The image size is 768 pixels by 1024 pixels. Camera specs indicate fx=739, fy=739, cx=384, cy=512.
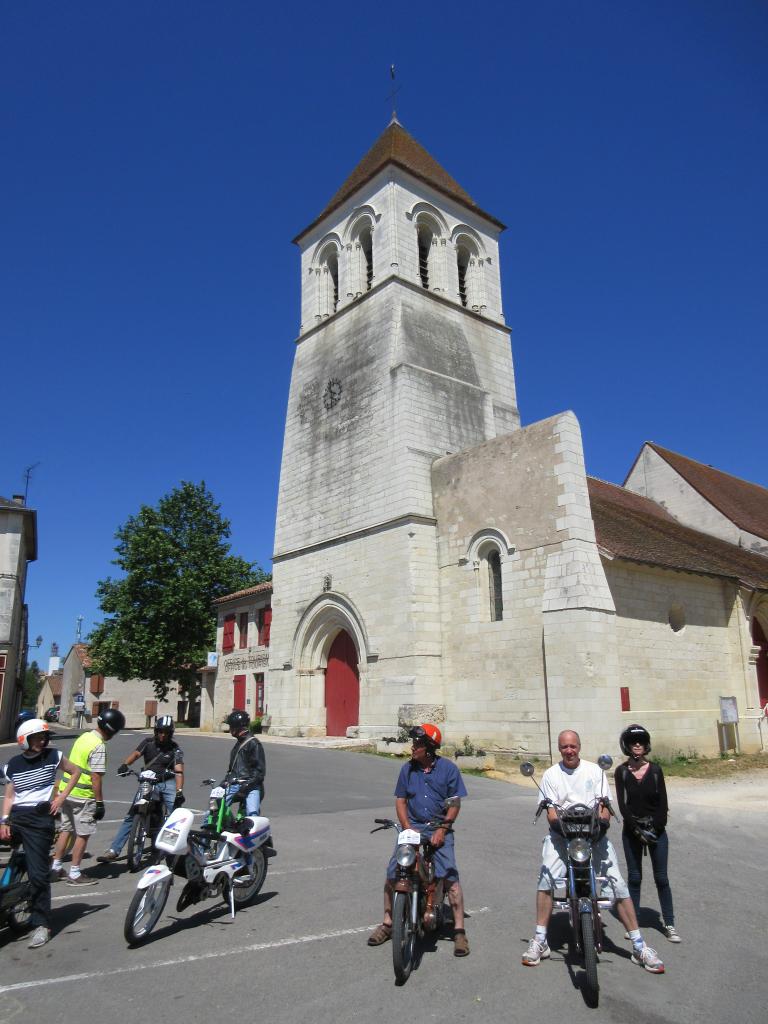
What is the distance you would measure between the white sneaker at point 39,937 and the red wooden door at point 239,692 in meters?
22.3

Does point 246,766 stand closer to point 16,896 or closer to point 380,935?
point 16,896

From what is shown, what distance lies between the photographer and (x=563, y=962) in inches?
182

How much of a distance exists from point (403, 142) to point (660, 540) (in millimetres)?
16499

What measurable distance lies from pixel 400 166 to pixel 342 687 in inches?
624

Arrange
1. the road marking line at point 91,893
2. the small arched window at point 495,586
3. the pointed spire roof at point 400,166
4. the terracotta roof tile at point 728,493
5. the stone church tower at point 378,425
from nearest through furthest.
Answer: the road marking line at point 91,893 → the small arched window at point 495,586 → the stone church tower at point 378,425 → the pointed spire roof at point 400,166 → the terracotta roof tile at point 728,493

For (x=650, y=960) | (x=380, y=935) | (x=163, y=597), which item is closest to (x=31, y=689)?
(x=163, y=597)

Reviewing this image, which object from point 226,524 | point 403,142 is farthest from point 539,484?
point 226,524

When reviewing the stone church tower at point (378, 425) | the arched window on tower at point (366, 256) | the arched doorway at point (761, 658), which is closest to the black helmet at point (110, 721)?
the stone church tower at point (378, 425)

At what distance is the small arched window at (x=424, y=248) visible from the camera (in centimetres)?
2353

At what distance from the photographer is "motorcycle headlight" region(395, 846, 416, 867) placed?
4.50 meters

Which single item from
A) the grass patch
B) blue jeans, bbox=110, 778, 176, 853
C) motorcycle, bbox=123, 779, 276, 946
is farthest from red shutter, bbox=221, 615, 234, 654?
motorcycle, bbox=123, 779, 276, 946

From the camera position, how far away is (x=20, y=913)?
5.14m

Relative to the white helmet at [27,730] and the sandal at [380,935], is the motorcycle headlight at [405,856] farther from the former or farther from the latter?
the white helmet at [27,730]

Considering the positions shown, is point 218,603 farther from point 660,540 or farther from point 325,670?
point 660,540
